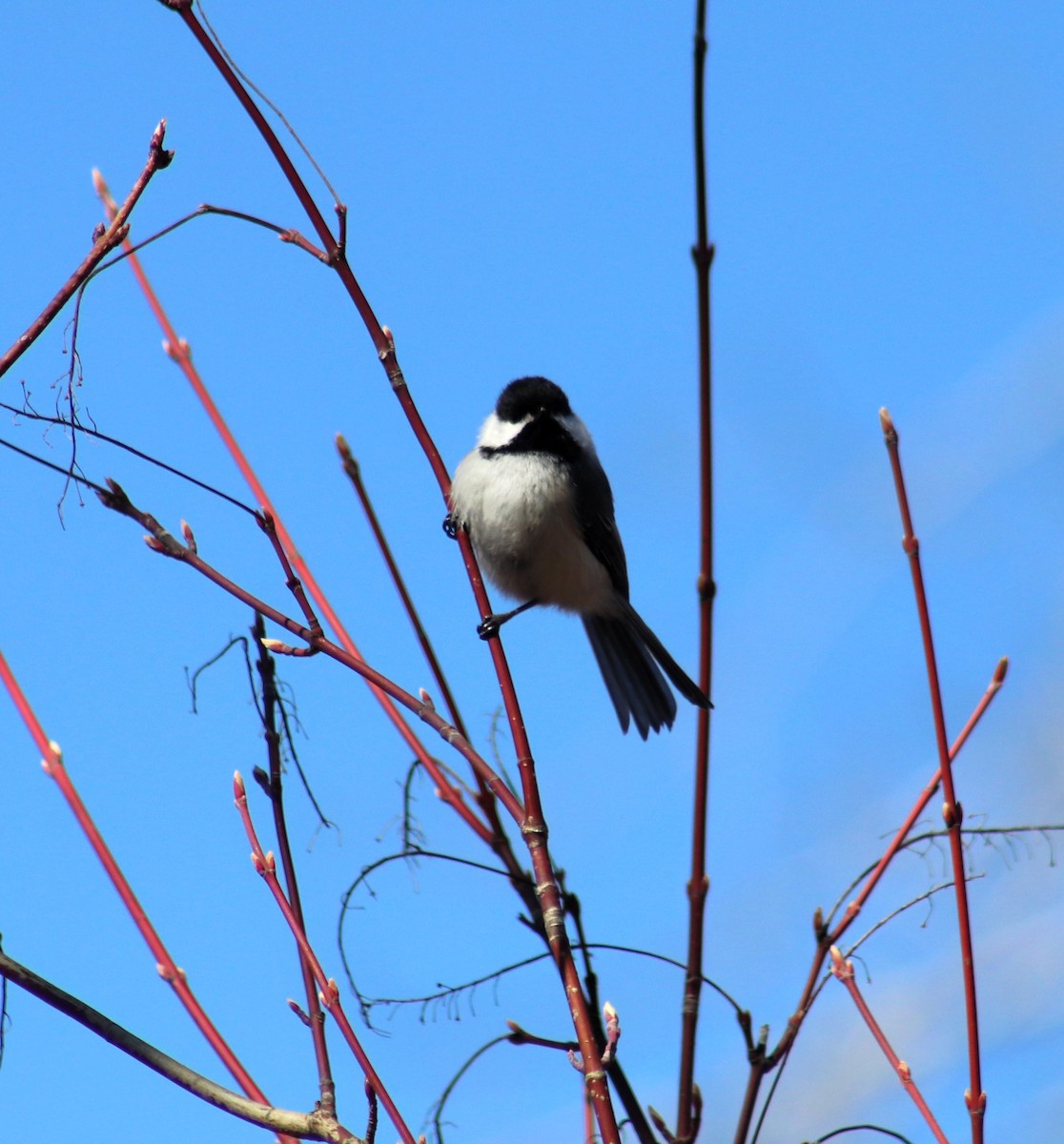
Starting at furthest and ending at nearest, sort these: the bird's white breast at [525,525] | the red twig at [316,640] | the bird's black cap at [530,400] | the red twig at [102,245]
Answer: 1. the bird's black cap at [530,400]
2. the bird's white breast at [525,525]
3. the red twig at [316,640]
4. the red twig at [102,245]

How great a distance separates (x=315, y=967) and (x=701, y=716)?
688 millimetres

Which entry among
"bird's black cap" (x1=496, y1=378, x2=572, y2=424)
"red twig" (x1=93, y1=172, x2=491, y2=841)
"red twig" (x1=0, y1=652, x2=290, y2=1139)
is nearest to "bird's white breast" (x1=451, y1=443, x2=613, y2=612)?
"bird's black cap" (x1=496, y1=378, x2=572, y2=424)

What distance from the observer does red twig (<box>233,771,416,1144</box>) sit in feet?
4.83

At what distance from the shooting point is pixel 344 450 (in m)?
2.52

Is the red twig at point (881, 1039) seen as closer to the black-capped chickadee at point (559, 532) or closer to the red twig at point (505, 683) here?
the red twig at point (505, 683)

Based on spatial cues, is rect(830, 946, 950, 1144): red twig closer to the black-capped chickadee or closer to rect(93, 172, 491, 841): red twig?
rect(93, 172, 491, 841): red twig

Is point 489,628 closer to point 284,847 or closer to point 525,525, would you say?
point 284,847

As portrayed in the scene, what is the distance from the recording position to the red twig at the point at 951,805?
5.31ft

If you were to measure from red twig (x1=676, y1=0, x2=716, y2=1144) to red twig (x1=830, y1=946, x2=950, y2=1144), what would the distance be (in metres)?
0.22

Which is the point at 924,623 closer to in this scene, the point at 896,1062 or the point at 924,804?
the point at 924,804

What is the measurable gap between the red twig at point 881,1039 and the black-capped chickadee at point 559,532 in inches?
60.4

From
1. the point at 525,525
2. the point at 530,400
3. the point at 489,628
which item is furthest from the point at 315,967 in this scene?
the point at 530,400

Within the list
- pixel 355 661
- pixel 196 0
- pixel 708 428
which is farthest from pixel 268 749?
pixel 196 0

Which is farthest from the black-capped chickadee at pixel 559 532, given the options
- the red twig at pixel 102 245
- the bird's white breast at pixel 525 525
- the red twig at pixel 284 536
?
the red twig at pixel 102 245
